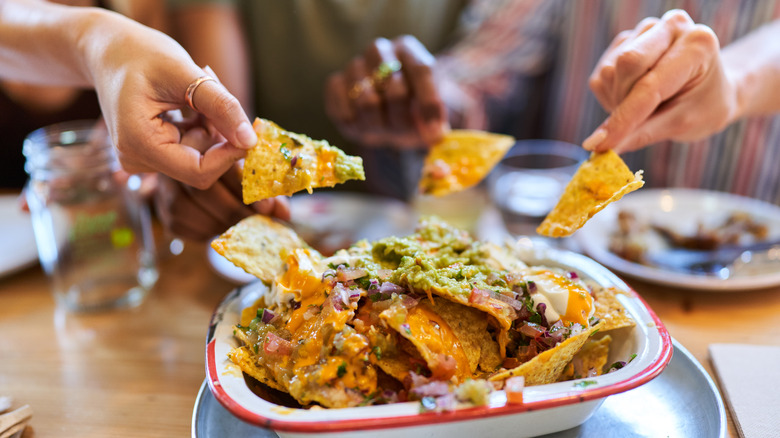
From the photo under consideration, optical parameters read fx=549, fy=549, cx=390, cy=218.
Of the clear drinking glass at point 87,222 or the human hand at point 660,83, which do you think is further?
the clear drinking glass at point 87,222

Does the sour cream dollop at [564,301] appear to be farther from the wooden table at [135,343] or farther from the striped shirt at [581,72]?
the striped shirt at [581,72]

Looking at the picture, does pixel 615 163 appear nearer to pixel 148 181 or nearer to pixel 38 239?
pixel 148 181

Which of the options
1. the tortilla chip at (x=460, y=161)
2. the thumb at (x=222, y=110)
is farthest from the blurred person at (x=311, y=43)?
the thumb at (x=222, y=110)

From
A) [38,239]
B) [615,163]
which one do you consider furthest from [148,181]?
[615,163]

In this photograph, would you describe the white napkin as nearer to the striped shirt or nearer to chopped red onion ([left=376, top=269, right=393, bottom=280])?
chopped red onion ([left=376, top=269, right=393, bottom=280])

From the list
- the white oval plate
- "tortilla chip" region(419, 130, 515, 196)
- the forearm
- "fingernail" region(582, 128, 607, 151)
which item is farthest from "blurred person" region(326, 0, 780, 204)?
"tortilla chip" region(419, 130, 515, 196)

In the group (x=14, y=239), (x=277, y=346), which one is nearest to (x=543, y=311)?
(x=277, y=346)

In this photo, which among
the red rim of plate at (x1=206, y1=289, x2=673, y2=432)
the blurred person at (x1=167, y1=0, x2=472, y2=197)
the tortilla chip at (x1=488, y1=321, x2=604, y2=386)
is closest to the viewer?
the red rim of plate at (x1=206, y1=289, x2=673, y2=432)
